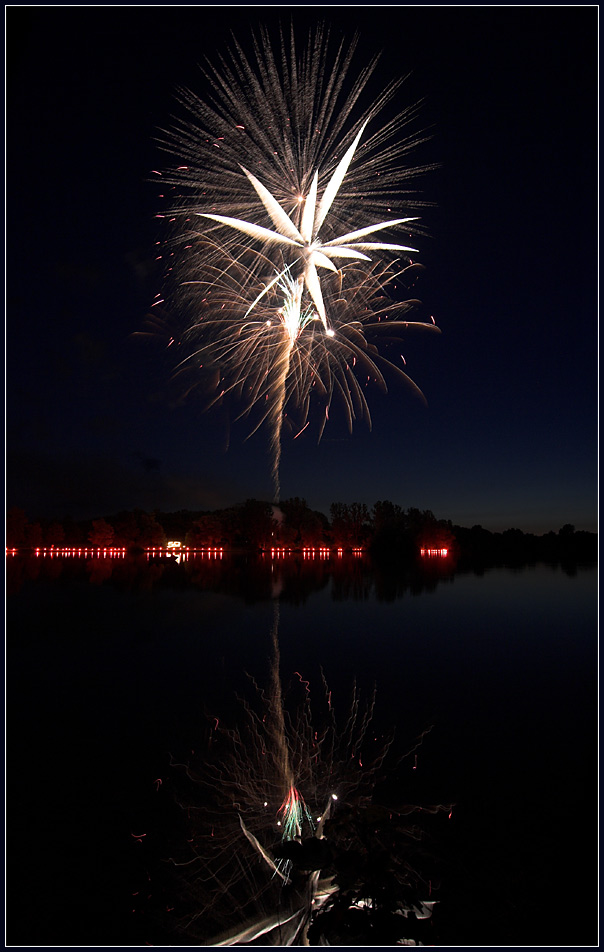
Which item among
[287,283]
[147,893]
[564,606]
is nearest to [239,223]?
[287,283]

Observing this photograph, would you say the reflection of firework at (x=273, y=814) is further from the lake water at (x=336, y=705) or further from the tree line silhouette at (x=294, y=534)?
the tree line silhouette at (x=294, y=534)

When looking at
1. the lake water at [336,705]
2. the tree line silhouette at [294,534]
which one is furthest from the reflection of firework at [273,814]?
the tree line silhouette at [294,534]

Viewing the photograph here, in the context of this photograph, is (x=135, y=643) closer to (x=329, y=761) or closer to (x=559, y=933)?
(x=329, y=761)

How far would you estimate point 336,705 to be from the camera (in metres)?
8.68

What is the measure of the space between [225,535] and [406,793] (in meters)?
121

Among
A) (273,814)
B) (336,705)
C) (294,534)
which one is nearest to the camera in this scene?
(273,814)

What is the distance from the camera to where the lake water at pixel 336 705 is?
13.3 ft

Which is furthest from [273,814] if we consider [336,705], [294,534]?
[294,534]

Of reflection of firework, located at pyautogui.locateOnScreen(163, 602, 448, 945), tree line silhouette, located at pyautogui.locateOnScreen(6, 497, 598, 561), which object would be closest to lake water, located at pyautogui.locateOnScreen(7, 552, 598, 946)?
reflection of firework, located at pyautogui.locateOnScreen(163, 602, 448, 945)

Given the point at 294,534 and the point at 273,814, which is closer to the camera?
the point at 273,814

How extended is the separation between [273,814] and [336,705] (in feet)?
12.0

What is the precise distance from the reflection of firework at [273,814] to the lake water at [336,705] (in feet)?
1.05

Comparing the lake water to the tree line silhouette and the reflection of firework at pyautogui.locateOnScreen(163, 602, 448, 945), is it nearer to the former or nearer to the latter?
the reflection of firework at pyautogui.locateOnScreen(163, 602, 448, 945)

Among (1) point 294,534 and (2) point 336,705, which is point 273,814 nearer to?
(2) point 336,705
